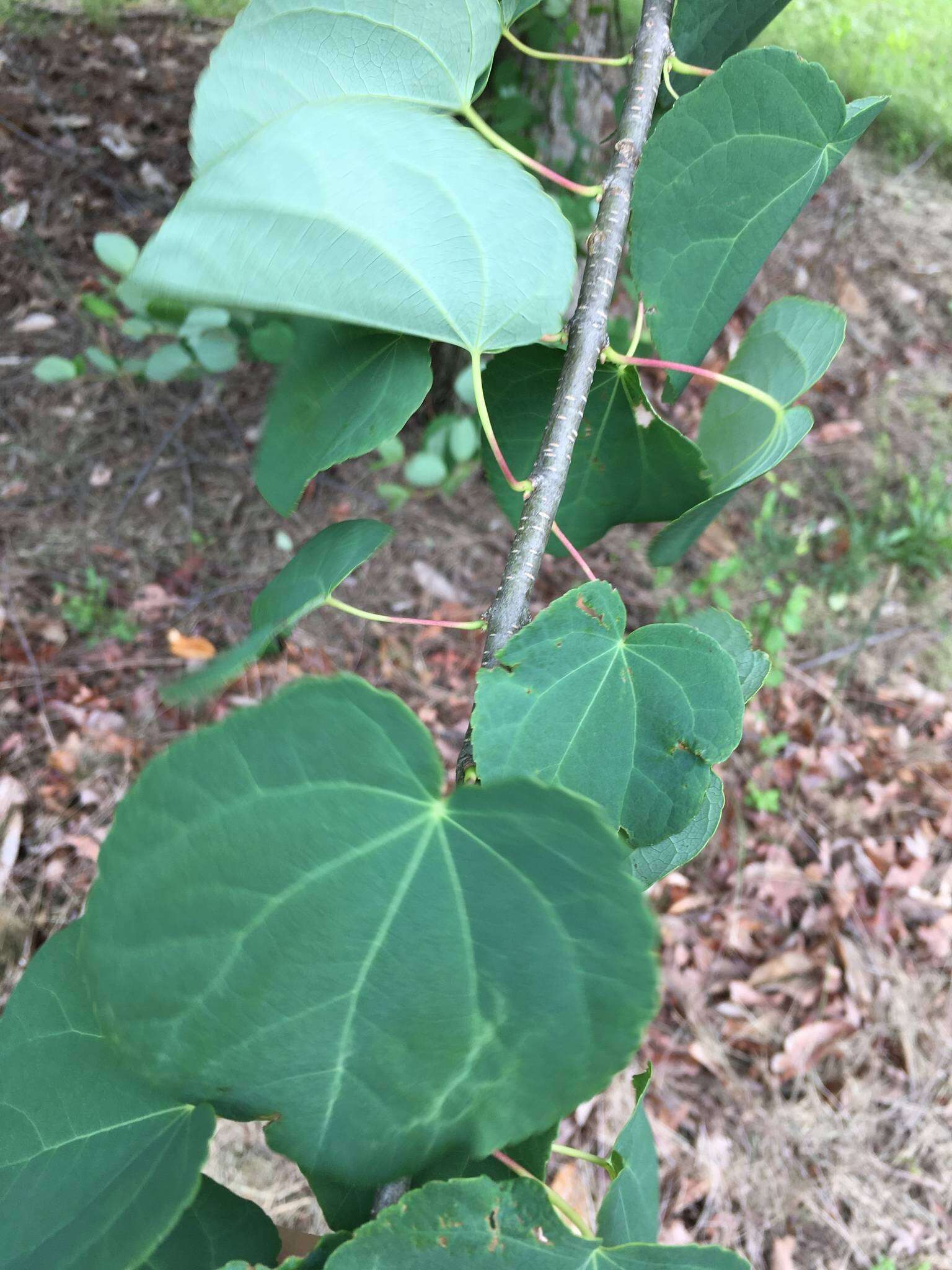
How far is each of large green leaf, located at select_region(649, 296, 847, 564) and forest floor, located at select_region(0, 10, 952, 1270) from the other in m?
1.40

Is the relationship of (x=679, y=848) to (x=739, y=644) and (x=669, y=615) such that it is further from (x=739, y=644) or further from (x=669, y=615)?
(x=669, y=615)

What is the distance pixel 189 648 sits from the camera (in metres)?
1.94

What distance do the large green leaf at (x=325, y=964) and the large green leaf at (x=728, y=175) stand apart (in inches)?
14.3

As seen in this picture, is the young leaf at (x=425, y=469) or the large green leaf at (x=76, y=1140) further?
the young leaf at (x=425, y=469)

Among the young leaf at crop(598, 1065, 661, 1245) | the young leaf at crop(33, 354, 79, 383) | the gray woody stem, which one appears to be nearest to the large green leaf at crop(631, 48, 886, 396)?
the gray woody stem

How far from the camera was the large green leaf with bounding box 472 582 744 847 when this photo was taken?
45 cm

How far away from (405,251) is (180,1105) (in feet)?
1.71

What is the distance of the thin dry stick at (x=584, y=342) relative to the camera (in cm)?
50

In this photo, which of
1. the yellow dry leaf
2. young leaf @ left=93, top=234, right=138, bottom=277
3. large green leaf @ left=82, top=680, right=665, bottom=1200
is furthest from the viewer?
the yellow dry leaf

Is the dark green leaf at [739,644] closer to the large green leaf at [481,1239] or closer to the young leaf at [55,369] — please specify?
the large green leaf at [481,1239]

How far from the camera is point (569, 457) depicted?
533 millimetres

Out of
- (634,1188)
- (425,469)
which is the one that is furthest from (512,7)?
(425,469)

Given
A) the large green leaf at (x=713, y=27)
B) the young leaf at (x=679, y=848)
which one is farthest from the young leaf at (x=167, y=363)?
the young leaf at (x=679, y=848)

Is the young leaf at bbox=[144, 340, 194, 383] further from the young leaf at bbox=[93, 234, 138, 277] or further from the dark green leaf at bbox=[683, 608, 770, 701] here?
the dark green leaf at bbox=[683, 608, 770, 701]
